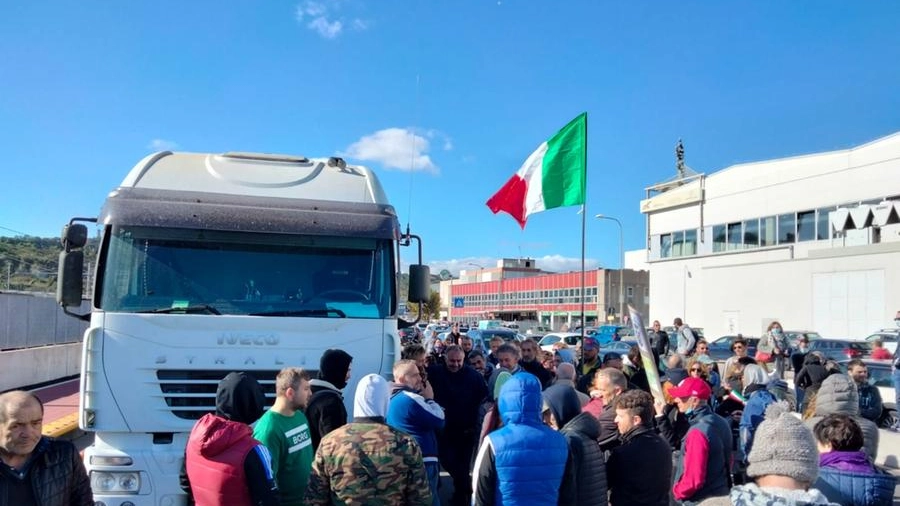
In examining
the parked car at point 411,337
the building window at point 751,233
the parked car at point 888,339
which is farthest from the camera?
the building window at point 751,233

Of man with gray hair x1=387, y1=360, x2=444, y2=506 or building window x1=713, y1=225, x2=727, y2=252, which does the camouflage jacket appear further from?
building window x1=713, y1=225, x2=727, y2=252

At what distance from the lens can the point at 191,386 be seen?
17.5 feet

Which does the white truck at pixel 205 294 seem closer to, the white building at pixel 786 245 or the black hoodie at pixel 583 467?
the black hoodie at pixel 583 467

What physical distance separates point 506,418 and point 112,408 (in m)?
3.17

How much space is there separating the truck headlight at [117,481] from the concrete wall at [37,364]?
510 inches

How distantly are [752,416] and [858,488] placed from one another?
10.4ft

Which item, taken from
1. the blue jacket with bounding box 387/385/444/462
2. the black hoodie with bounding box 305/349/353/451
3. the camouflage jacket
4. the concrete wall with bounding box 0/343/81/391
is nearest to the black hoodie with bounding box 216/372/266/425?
the camouflage jacket

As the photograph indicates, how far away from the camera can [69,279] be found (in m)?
5.92

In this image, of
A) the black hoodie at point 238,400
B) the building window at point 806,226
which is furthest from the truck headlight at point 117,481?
the building window at point 806,226

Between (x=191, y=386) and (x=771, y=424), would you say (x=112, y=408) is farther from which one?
(x=771, y=424)

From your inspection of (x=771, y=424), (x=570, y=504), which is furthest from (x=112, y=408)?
(x=771, y=424)

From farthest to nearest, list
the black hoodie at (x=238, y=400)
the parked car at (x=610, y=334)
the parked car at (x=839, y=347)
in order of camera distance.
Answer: the parked car at (x=610, y=334), the parked car at (x=839, y=347), the black hoodie at (x=238, y=400)

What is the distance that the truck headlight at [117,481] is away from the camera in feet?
16.6

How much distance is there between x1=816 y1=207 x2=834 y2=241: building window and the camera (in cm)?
3697
